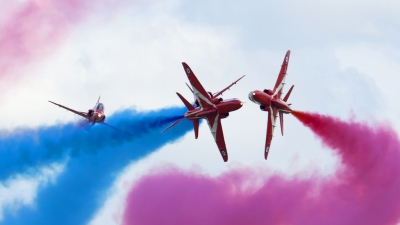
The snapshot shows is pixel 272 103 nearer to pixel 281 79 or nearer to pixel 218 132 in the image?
pixel 281 79

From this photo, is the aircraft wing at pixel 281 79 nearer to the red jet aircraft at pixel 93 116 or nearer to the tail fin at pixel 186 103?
the tail fin at pixel 186 103

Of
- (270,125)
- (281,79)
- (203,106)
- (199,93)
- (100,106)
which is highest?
(100,106)

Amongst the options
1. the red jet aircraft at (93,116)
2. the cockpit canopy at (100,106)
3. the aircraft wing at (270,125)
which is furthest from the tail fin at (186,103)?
the cockpit canopy at (100,106)

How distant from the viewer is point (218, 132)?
81875 mm

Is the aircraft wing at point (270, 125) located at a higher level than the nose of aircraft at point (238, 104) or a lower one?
lower

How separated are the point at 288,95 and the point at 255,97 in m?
4.96

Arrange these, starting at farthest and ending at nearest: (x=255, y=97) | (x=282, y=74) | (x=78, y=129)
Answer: (x=78, y=129)
(x=282, y=74)
(x=255, y=97)

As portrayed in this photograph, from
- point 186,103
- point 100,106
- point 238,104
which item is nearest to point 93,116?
point 100,106

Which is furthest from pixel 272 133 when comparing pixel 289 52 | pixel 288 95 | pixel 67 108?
pixel 67 108

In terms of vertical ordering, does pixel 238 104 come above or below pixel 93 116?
below

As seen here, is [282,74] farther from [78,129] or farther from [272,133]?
[78,129]

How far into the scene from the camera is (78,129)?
91.4m

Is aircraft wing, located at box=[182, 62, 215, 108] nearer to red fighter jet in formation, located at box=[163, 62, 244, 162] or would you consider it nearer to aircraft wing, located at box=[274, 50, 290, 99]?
red fighter jet in formation, located at box=[163, 62, 244, 162]

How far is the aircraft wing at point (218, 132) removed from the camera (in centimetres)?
8069
